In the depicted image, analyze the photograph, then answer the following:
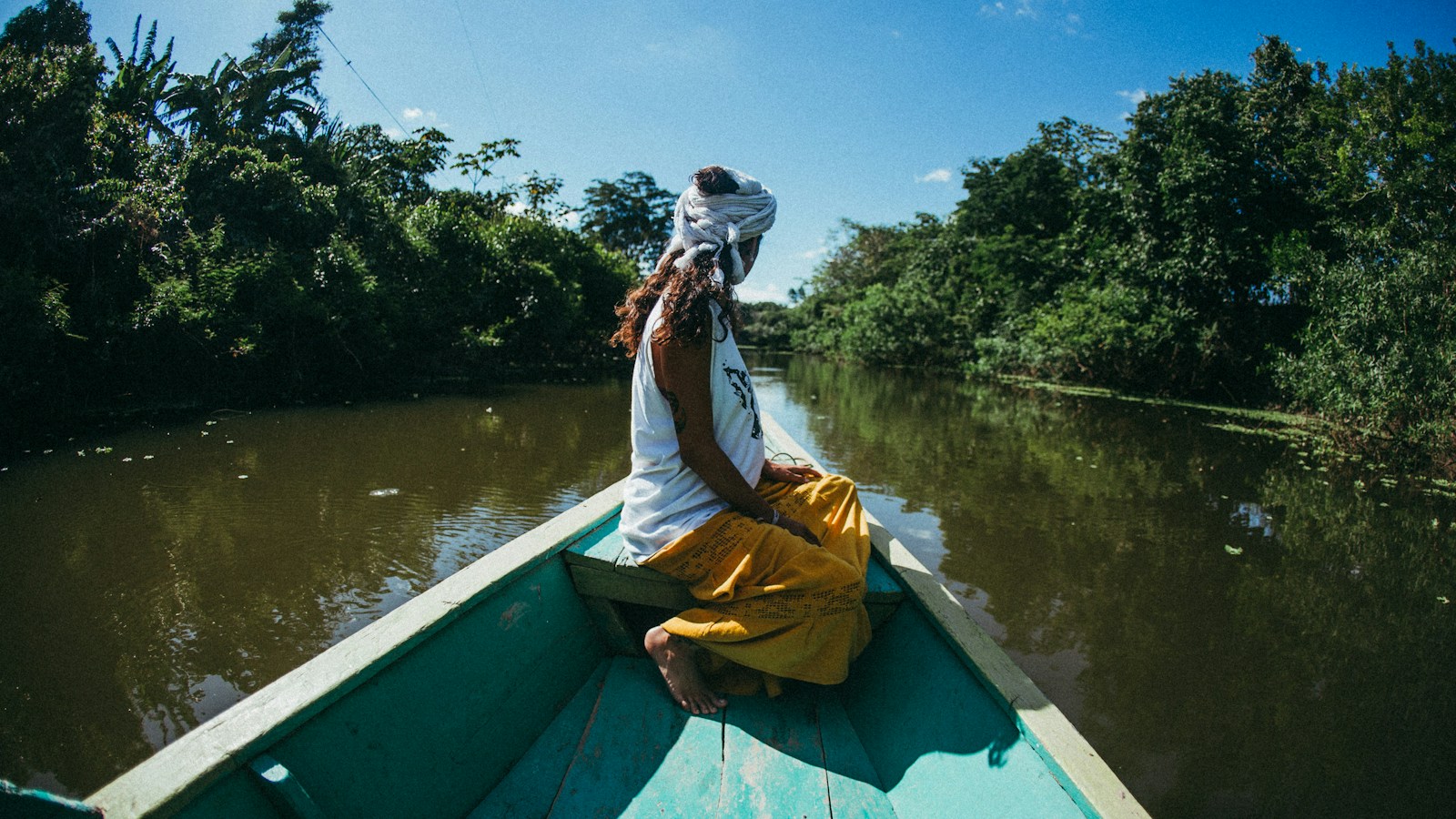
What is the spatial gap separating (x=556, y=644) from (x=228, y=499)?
4494 mm

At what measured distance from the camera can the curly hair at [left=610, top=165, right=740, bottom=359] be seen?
1.63 metres

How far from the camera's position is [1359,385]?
7688 millimetres

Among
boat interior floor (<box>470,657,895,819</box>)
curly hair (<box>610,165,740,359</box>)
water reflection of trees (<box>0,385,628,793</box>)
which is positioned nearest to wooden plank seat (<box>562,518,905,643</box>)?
boat interior floor (<box>470,657,895,819</box>)

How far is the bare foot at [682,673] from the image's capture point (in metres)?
1.73

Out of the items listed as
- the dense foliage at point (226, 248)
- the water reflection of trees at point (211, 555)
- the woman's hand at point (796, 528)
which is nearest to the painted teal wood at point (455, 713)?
the woman's hand at point (796, 528)

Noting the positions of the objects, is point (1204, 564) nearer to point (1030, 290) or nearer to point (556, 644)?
point (556, 644)

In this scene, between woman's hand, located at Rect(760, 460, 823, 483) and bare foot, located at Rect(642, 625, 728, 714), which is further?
woman's hand, located at Rect(760, 460, 823, 483)

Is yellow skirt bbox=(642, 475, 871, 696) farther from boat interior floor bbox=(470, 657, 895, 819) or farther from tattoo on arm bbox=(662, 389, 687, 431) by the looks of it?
tattoo on arm bbox=(662, 389, 687, 431)

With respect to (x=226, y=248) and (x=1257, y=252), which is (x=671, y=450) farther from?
(x=1257, y=252)

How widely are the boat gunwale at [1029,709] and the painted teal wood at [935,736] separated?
0.12 ft

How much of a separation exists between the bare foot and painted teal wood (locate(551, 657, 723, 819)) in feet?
0.11

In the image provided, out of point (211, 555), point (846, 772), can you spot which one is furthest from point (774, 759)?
point (211, 555)

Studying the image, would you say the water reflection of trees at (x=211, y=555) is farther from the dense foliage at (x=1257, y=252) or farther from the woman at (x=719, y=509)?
the dense foliage at (x=1257, y=252)

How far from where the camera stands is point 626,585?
1.86 meters
